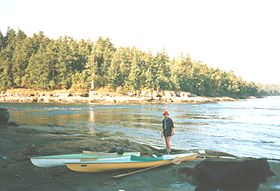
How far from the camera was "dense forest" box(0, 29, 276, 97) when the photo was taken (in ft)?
384

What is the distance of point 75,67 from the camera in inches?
4852

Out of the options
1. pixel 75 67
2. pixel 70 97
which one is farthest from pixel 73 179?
pixel 75 67

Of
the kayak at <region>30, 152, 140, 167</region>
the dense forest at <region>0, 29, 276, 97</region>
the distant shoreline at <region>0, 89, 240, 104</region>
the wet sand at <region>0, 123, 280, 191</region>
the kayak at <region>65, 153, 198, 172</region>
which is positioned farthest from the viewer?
the dense forest at <region>0, 29, 276, 97</region>

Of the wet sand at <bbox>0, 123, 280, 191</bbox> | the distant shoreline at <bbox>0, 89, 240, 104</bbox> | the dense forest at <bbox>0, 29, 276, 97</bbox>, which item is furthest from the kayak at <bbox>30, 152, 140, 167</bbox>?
the dense forest at <bbox>0, 29, 276, 97</bbox>

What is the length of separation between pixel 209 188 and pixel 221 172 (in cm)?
69

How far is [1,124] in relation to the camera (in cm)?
3206

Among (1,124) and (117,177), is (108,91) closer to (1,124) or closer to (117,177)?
(1,124)

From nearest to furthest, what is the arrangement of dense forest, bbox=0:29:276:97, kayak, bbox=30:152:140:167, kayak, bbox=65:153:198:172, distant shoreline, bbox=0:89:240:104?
kayak, bbox=65:153:198:172
kayak, bbox=30:152:140:167
distant shoreline, bbox=0:89:240:104
dense forest, bbox=0:29:276:97

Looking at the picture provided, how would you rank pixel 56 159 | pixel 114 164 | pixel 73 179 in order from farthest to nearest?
1. pixel 56 159
2. pixel 114 164
3. pixel 73 179

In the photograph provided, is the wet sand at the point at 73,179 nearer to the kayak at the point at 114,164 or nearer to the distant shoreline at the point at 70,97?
the kayak at the point at 114,164

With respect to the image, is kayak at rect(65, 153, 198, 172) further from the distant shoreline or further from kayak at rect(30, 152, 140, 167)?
the distant shoreline

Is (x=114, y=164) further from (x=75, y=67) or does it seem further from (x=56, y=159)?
(x=75, y=67)

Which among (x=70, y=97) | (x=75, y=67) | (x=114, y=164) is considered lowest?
(x=114, y=164)

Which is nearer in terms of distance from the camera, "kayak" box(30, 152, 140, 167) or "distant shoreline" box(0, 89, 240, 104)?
"kayak" box(30, 152, 140, 167)
